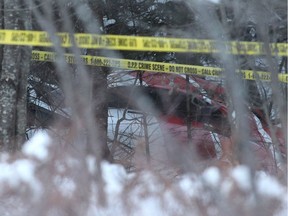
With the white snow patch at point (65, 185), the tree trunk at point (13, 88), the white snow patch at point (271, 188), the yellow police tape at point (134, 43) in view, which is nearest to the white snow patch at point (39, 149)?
the white snow patch at point (65, 185)

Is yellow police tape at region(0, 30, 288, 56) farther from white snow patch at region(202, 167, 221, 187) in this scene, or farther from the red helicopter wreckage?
the red helicopter wreckage

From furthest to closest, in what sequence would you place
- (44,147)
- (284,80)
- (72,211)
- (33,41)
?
(33,41)
(44,147)
(284,80)
(72,211)

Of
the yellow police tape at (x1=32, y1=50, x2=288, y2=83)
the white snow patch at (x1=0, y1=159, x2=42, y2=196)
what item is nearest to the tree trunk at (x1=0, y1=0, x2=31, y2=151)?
the yellow police tape at (x1=32, y1=50, x2=288, y2=83)

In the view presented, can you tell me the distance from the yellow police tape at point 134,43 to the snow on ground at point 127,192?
0.81 m

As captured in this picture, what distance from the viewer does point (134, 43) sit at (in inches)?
219

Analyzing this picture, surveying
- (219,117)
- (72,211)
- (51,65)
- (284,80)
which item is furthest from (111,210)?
(51,65)

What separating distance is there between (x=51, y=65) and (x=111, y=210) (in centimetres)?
403

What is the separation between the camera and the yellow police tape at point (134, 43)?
353cm

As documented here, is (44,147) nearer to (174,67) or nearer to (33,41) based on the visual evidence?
(33,41)

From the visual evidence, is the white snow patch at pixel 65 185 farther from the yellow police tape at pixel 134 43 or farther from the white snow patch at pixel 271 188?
the white snow patch at pixel 271 188

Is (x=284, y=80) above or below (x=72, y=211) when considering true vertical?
above

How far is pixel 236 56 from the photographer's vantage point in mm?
3416

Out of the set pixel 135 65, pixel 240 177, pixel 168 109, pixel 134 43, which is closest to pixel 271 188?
pixel 240 177

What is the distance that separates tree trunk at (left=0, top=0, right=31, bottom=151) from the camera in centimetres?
569
